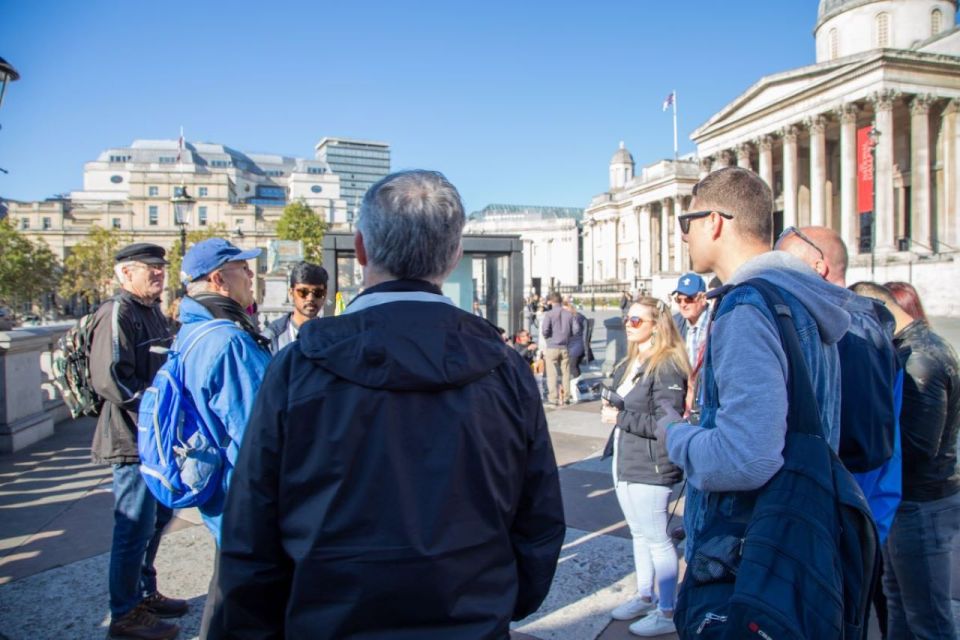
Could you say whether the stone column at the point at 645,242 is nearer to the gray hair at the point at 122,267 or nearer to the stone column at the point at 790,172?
the stone column at the point at 790,172

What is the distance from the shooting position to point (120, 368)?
12.8 ft

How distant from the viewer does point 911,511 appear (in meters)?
3.06

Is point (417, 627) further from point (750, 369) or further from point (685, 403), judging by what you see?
point (685, 403)

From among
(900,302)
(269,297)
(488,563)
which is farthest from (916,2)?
(488,563)

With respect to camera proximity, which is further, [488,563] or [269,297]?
[269,297]

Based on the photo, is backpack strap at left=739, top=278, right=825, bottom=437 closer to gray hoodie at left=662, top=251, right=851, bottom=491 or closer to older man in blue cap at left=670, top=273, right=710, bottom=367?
gray hoodie at left=662, top=251, right=851, bottom=491

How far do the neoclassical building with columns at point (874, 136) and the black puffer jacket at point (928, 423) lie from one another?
3208 centimetres

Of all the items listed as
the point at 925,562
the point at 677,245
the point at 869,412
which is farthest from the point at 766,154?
the point at 869,412

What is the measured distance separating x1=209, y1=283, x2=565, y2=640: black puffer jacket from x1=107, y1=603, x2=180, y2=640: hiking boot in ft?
8.65

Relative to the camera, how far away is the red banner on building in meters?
33.8

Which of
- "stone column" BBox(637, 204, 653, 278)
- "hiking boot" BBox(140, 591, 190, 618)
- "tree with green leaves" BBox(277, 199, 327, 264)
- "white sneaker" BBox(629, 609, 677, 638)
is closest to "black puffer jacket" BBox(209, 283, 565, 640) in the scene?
"white sneaker" BBox(629, 609, 677, 638)

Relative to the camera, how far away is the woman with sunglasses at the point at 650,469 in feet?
12.3

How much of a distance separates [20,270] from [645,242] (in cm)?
5880

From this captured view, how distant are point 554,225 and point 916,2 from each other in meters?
60.9
